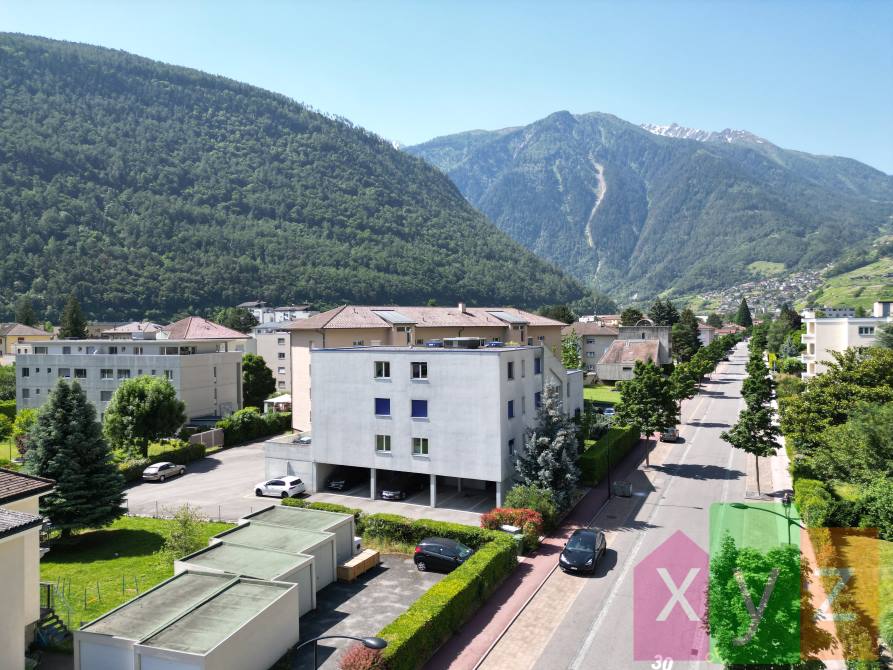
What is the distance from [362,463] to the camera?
129 feet

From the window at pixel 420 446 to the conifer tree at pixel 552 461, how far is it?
577 cm

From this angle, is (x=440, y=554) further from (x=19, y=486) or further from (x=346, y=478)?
(x=19, y=486)

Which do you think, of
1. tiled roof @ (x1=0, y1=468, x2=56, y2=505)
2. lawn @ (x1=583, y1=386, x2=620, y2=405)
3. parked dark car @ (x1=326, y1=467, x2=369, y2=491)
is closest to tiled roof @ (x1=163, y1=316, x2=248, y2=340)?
parked dark car @ (x1=326, y1=467, x2=369, y2=491)

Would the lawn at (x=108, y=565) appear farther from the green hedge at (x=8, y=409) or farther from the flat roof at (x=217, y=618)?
the green hedge at (x=8, y=409)

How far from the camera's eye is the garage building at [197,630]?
17.8m

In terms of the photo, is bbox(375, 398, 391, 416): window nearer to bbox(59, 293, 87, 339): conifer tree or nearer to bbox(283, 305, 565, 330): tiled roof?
bbox(283, 305, 565, 330): tiled roof

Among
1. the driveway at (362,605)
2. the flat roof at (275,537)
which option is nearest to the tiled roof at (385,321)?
the flat roof at (275,537)

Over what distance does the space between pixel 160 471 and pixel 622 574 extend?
118 feet

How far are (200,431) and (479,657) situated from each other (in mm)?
46953

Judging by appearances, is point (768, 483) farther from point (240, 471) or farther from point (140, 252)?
point (140, 252)

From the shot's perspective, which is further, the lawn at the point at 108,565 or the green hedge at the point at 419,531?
the green hedge at the point at 419,531

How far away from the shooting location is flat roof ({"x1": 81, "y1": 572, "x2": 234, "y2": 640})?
1902 cm

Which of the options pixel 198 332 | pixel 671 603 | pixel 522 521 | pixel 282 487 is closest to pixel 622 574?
pixel 671 603

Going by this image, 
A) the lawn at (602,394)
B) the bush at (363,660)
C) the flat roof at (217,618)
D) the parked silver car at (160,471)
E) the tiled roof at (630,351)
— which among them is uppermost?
the tiled roof at (630,351)
